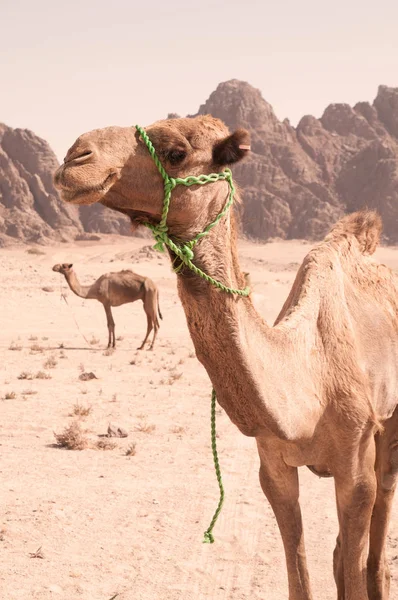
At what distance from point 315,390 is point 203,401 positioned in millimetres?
7914

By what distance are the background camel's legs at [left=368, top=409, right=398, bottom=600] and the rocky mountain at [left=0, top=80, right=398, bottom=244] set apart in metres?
68.4

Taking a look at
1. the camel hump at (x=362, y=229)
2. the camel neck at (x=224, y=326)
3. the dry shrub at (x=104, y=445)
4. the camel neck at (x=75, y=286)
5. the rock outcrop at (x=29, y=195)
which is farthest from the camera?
the rock outcrop at (x=29, y=195)

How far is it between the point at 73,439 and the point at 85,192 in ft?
20.1

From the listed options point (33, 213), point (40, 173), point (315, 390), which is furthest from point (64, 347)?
point (40, 173)

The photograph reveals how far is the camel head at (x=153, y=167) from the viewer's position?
2783 millimetres

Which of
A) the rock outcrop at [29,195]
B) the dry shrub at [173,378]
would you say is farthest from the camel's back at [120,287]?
the rock outcrop at [29,195]

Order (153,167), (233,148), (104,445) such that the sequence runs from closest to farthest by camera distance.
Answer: (153,167) → (233,148) → (104,445)

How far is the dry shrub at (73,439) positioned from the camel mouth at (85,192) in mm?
6021

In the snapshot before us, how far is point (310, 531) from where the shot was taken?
6266mm

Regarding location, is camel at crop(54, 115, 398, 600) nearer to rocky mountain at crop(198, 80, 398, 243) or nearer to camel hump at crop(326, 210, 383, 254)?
camel hump at crop(326, 210, 383, 254)

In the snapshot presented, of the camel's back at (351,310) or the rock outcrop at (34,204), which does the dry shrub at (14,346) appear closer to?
the camel's back at (351,310)

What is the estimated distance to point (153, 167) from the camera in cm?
300

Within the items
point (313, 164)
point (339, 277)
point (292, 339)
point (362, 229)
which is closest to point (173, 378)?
point (362, 229)

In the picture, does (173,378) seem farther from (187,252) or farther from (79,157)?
(79,157)
